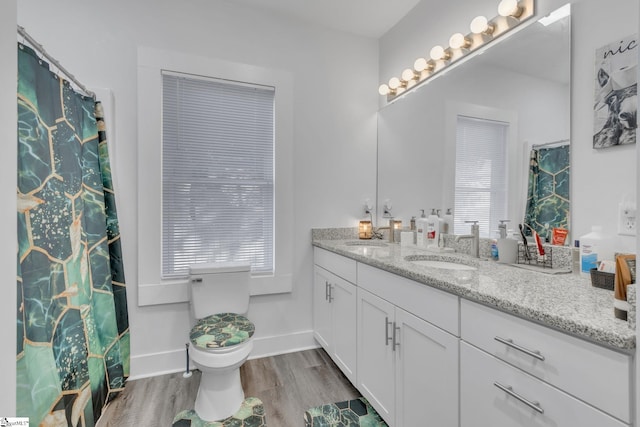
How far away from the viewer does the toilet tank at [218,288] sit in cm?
192

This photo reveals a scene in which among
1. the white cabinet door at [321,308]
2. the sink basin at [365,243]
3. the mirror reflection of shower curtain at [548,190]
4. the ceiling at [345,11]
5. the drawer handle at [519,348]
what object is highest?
the ceiling at [345,11]

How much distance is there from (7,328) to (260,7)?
7.67ft

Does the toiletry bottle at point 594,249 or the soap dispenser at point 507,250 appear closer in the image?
the toiletry bottle at point 594,249

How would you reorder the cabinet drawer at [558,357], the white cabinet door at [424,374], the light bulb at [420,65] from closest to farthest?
the cabinet drawer at [558,357] < the white cabinet door at [424,374] < the light bulb at [420,65]

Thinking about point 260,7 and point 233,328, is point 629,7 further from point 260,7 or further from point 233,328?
point 233,328

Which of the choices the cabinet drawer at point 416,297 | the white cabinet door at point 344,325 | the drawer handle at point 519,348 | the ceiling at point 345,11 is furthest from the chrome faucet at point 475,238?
the ceiling at point 345,11

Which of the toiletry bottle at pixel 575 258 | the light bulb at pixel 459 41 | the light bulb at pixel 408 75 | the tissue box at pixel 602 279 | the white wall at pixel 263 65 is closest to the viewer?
the tissue box at pixel 602 279

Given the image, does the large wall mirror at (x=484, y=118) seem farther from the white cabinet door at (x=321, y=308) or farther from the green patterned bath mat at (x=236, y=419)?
the green patterned bath mat at (x=236, y=419)

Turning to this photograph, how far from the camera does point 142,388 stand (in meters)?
1.88

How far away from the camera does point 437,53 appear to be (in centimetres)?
197

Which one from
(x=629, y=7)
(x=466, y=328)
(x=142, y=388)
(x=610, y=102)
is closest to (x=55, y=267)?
(x=142, y=388)

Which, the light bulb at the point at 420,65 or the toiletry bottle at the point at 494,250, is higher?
the light bulb at the point at 420,65

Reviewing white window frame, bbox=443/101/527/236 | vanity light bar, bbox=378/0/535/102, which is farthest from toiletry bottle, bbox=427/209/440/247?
vanity light bar, bbox=378/0/535/102

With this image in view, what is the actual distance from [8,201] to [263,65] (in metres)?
1.84
